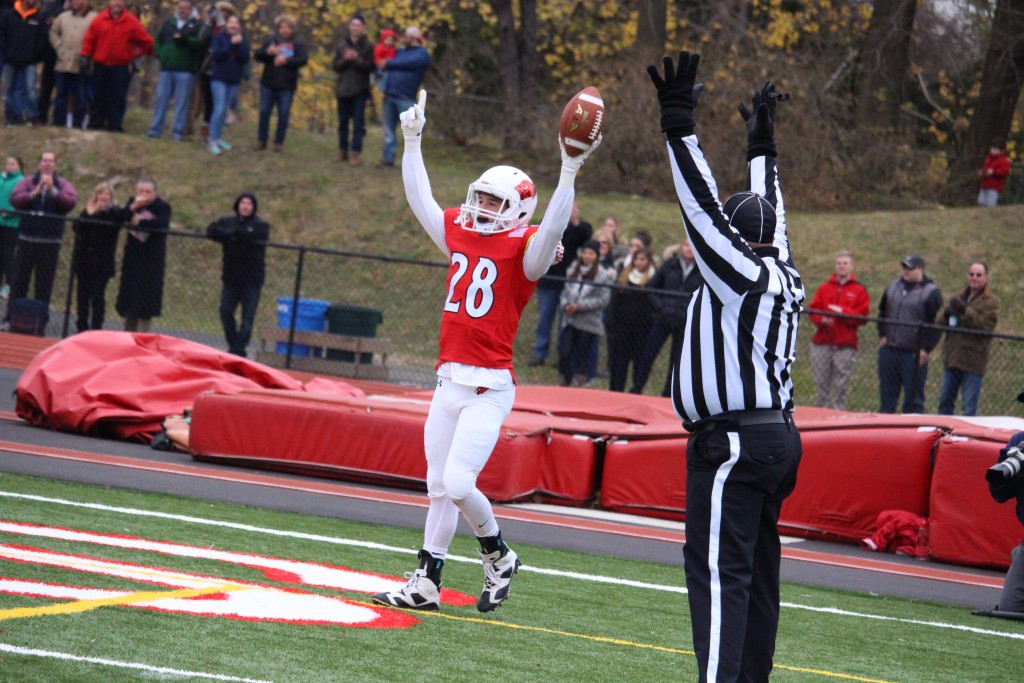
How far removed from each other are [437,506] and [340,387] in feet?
21.8

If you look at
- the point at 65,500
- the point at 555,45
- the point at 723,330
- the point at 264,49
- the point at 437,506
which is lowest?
the point at 65,500

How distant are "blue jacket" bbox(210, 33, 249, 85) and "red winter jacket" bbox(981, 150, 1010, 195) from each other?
12.8 m

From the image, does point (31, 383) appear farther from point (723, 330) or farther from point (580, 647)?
point (723, 330)

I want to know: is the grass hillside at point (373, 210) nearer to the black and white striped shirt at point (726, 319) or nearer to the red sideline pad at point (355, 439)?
the red sideline pad at point (355, 439)

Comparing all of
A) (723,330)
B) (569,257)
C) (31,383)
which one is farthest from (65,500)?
(569,257)

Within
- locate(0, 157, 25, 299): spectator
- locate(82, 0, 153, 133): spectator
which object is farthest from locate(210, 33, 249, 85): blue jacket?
locate(0, 157, 25, 299): spectator

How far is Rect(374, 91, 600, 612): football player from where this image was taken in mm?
6312

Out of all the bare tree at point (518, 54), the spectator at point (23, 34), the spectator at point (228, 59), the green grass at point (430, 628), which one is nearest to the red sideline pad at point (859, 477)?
the green grass at point (430, 628)

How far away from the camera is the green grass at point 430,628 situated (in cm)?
504

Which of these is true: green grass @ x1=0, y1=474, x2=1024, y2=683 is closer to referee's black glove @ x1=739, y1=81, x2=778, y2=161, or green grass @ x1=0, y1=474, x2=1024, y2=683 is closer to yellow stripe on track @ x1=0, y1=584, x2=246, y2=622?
yellow stripe on track @ x1=0, y1=584, x2=246, y2=622

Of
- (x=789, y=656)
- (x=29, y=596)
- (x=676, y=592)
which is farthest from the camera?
(x=676, y=592)

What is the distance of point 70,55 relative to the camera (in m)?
21.0

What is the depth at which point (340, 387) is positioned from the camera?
42.6 ft

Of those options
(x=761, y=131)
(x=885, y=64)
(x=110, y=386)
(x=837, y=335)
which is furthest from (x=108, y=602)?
(x=885, y=64)
